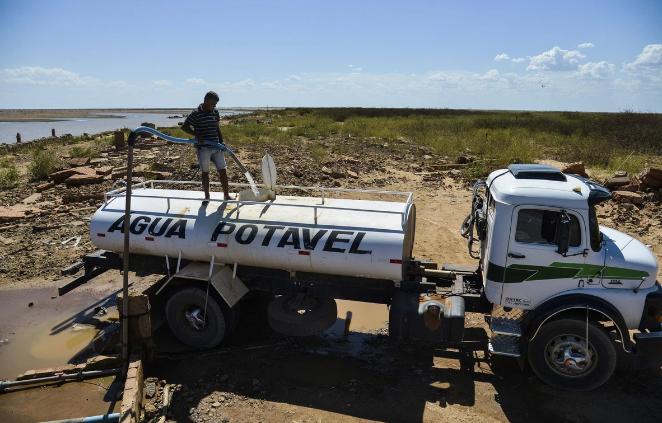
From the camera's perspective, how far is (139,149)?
86.6 feet

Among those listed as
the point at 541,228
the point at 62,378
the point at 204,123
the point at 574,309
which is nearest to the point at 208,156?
the point at 204,123

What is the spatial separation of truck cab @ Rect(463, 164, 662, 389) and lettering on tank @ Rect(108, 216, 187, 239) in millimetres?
4509

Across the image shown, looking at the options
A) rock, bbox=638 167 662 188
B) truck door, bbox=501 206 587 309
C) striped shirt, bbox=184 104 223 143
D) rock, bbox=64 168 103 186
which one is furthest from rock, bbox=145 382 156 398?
rock, bbox=638 167 662 188

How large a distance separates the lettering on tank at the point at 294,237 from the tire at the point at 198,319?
1.00m

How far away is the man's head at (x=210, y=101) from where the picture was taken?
7594 millimetres

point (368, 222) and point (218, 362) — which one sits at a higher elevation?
point (368, 222)

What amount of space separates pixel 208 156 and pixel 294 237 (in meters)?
2.28

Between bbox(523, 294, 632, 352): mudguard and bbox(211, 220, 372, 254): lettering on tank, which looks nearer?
bbox(523, 294, 632, 352): mudguard

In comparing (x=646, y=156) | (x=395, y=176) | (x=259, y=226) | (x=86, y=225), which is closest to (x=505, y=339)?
(x=259, y=226)

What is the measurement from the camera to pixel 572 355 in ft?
20.1

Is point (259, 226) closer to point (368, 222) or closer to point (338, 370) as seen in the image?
point (368, 222)

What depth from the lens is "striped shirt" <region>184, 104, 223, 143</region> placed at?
7703 mm

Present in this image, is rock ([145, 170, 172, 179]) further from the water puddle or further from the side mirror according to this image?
the side mirror

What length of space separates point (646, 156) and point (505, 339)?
22426mm
